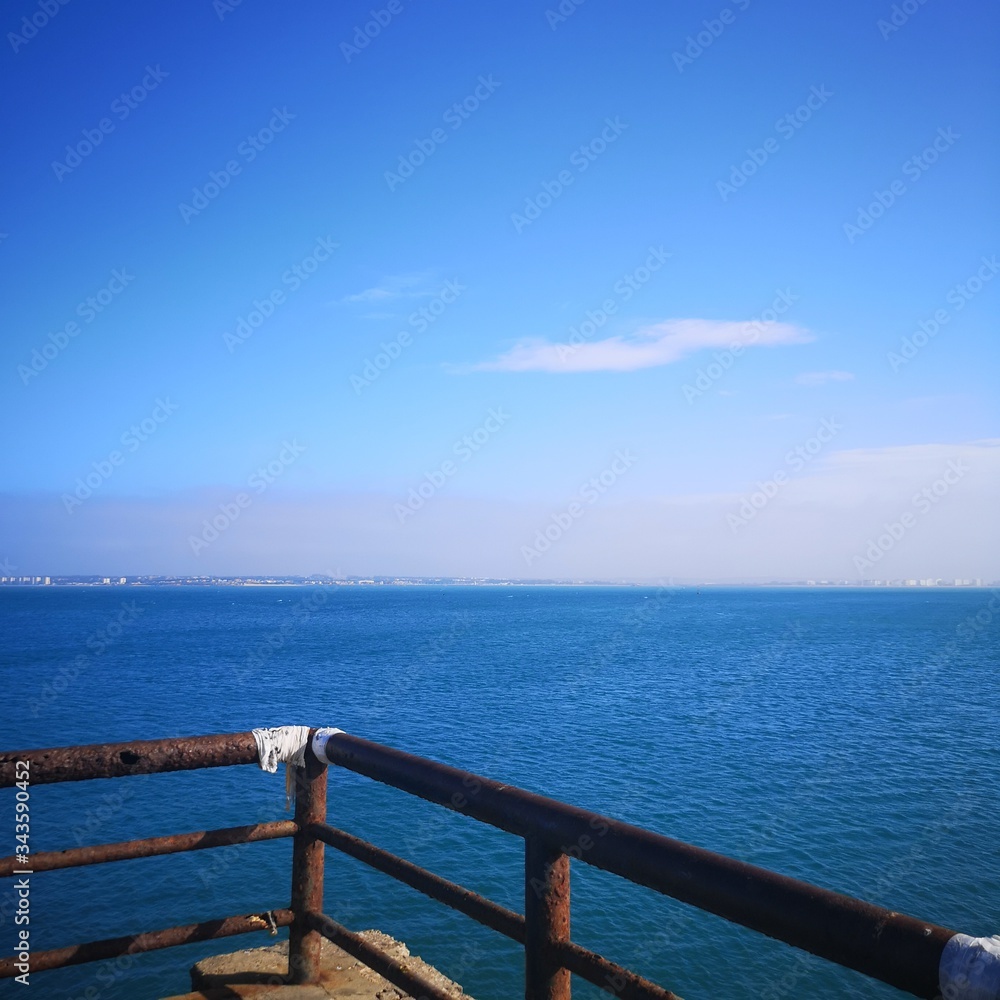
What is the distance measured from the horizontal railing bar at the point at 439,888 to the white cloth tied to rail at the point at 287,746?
0.33 m

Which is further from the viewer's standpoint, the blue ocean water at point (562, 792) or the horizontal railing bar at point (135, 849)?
the blue ocean water at point (562, 792)

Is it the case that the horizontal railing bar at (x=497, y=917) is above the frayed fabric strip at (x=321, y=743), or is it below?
below

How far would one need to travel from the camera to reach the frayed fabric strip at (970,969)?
58.2 inches

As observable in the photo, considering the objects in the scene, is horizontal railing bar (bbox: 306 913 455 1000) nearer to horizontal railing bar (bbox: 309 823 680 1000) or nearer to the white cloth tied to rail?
horizontal railing bar (bbox: 309 823 680 1000)

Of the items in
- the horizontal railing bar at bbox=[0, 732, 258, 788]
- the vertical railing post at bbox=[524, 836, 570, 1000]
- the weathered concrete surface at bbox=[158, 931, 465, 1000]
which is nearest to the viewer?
the vertical railing post at bbox=[524, 836, 570, 1000]

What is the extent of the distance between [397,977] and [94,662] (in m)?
69.8

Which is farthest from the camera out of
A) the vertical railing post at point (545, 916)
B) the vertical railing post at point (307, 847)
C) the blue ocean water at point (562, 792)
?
the blue ocean water at point (562, 792)

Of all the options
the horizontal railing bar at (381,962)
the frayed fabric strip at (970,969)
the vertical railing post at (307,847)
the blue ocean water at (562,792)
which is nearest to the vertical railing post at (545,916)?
the horizontal railing bar at (381,962)

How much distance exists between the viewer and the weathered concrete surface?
12.5ft

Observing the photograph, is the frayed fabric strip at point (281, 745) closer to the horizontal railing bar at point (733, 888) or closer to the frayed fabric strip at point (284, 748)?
the frayed fabric strip at point (284, 748)

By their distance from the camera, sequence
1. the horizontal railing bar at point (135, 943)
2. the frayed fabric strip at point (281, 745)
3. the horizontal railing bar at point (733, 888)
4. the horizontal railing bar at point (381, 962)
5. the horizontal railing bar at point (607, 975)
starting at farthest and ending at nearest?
the frayed fabric strip at point (281, 745), the horizontal railing bar at point (135, 943), the horizontal railing bar at point (381, 962), the horizontal railing bar at point (607, 975), the horizontal railing bar at point (733, 888)

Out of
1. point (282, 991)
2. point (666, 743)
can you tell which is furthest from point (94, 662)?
point (282, 991)

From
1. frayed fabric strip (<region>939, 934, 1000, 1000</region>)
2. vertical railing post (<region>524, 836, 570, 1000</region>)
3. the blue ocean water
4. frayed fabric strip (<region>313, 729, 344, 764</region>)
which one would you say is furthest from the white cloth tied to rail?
the blue ocean water

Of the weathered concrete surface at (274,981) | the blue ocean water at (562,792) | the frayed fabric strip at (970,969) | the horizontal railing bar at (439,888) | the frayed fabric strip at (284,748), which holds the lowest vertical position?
the blue ocean water at (562,792)
